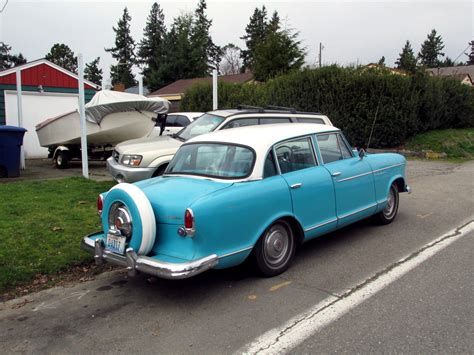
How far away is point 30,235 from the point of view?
234 inches

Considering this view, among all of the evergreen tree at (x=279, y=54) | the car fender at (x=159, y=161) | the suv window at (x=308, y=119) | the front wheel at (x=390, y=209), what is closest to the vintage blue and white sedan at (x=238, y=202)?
the front wheel at (x=390, y=209)

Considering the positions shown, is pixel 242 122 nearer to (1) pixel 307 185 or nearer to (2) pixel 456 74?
(1) pixel 307 185

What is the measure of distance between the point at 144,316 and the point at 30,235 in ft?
9.02

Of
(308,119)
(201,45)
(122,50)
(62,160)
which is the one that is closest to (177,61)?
(201,45)

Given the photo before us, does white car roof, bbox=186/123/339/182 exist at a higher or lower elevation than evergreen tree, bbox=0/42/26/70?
lower

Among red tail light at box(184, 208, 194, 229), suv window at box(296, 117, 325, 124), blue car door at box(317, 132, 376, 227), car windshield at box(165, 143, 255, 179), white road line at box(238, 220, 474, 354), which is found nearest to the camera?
white road line at box(238, 220, 474, 354)

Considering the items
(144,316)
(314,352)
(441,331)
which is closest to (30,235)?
(144,316)

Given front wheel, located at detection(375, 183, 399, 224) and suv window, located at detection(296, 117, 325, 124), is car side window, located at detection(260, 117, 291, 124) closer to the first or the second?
suv window, located at detection(296, 117, 325, 124)

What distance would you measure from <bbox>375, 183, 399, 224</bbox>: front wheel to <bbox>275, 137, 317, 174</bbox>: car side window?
1911mm

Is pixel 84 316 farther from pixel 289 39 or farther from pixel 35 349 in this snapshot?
pixel 289 39

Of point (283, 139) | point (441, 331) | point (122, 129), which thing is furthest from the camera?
point (122, 129)

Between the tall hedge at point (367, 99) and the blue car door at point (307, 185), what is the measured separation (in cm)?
1214

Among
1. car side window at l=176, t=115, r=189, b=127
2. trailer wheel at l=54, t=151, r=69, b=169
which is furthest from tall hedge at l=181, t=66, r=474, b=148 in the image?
trailer wheel at l=54, t=151, r=69, b=169

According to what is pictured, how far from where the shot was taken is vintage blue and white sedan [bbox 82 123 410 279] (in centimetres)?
415
